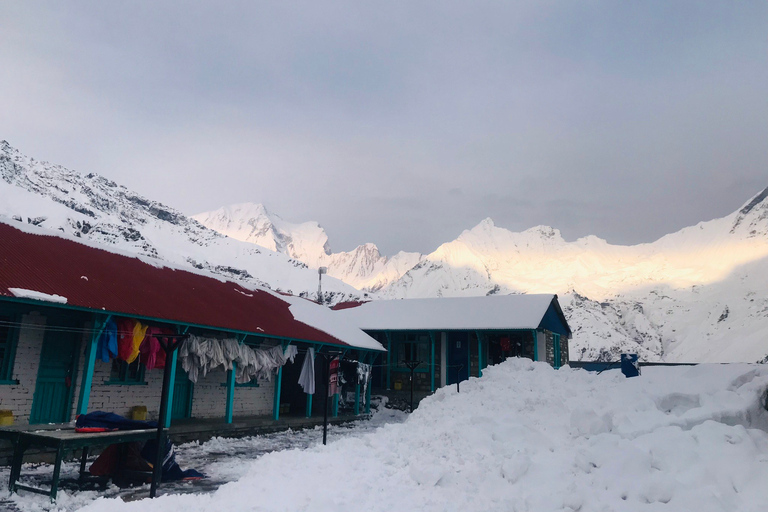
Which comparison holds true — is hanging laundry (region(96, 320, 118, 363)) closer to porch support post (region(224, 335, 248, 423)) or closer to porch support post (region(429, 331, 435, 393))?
porch support post (region(224, 335, 248, 423))

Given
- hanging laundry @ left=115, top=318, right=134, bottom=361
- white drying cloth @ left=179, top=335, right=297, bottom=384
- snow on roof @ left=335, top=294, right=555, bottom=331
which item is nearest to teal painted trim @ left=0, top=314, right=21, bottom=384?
hanging laundry @ left=115, top=318, right=134, bottom=361

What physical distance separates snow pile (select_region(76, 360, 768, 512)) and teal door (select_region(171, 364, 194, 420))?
7.00 meters

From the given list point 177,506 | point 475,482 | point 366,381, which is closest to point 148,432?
point 177,506

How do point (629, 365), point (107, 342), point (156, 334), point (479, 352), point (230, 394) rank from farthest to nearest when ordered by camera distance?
1. point (479, 352)
2. point (629, 365)
3. point (230, 394)
4. point (107, 342)
5. point (156, 334)

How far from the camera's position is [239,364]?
51.8 ft

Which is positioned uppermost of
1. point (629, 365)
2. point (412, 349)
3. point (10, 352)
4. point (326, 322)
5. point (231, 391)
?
point (326, 322)

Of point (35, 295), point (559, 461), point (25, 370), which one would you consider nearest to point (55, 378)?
point (25, 370)

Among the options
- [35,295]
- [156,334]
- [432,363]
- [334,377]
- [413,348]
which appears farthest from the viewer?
[413,348]

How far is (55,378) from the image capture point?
11.6 m

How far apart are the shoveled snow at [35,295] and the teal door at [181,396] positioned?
17.2ft

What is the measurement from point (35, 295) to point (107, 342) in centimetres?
233

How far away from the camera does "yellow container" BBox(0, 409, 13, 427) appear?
33.9 ft

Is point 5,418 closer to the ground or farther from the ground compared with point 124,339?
closer to the ground

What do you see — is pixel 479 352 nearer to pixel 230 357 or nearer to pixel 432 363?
pixel 432 363
